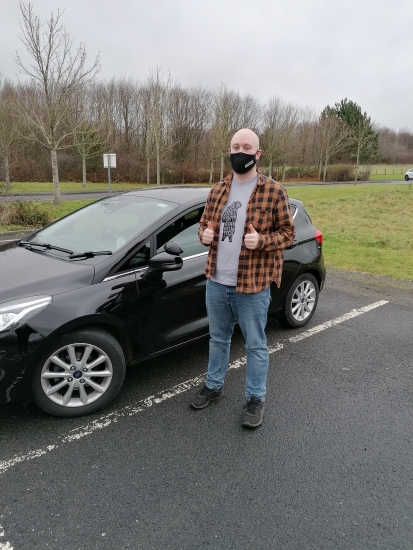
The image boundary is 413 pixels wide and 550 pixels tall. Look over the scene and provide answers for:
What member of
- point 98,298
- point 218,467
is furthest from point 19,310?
point 218,467

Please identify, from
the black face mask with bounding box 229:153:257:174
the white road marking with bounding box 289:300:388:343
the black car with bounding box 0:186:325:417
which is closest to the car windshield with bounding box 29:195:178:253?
the black car with bounding box 0:186:325:417

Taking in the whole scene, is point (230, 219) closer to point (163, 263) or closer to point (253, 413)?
point (163, 263)

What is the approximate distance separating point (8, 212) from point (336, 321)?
31.2 ft

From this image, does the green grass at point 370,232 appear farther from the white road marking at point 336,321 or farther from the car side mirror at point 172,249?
the car side mirror at point 172,249

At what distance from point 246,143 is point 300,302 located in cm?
239

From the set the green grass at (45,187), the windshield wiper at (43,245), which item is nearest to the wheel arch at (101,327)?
the windshield wiper at (43,245)

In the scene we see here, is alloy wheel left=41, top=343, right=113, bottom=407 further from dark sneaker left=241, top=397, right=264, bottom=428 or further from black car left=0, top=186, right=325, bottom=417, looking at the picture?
dark sneaker left=241, top=397, right=264, bottom=428

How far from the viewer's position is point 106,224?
351cm

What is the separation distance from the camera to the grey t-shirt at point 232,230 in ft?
8.35

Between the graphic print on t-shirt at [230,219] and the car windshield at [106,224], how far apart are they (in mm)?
855

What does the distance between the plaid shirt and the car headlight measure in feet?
3.82

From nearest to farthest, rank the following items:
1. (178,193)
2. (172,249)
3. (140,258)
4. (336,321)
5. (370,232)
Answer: (172,249)
(140,258)
(178,193)
(336,321)
(370,232)

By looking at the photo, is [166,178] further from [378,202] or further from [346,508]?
[346,508]

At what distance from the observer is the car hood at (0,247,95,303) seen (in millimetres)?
2621
